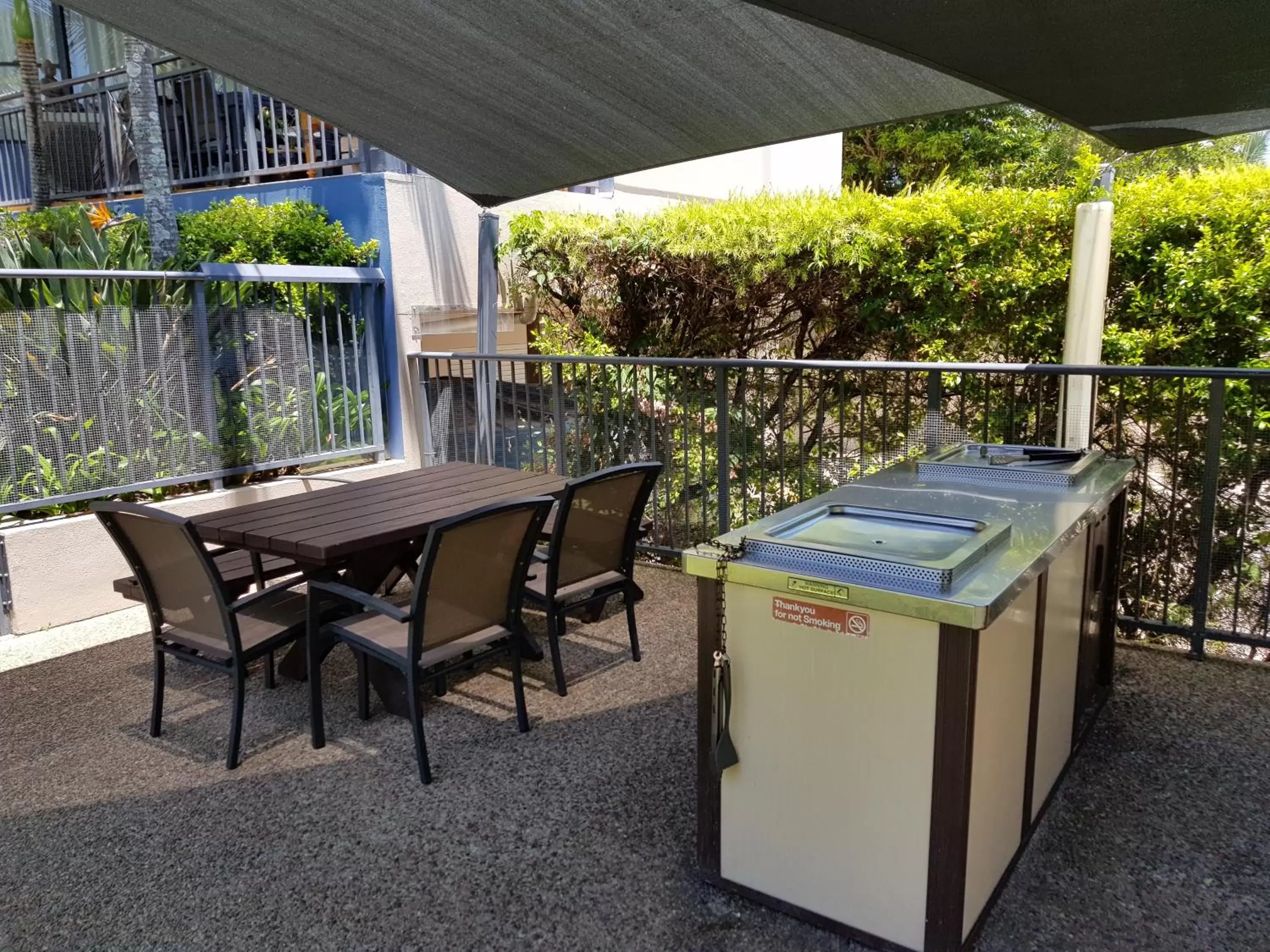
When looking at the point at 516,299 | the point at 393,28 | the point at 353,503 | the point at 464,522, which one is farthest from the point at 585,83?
the point at 516,299

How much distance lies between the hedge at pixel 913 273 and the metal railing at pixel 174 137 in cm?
235

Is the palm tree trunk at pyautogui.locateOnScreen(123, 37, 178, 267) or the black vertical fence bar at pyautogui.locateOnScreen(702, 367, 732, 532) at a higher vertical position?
the palm tree trunk at pyautogui.locateOnScreen(123, 37, 178, 267)

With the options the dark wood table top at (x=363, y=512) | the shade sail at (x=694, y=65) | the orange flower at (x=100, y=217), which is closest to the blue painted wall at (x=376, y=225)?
the dark wood table top at (x=363, y=512)

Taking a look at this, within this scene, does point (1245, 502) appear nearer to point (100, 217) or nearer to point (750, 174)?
point (100, 217)

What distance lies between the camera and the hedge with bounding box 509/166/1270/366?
428 cm

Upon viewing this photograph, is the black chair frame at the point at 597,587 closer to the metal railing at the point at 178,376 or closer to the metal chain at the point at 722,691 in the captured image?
the metal chain at the point at 722,691

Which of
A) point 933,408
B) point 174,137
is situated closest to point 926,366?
point 933,408

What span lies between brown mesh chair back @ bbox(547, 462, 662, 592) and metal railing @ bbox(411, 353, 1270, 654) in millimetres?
1361

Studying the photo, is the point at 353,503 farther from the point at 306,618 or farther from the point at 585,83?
the point at 585,83

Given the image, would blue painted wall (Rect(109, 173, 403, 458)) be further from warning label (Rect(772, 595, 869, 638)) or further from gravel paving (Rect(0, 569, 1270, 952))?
warning label (Rect(772, 595, 869, 638))

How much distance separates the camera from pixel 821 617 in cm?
216

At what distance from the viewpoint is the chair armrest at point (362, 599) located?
9.88 ft

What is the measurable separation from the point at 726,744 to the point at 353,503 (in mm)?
2491

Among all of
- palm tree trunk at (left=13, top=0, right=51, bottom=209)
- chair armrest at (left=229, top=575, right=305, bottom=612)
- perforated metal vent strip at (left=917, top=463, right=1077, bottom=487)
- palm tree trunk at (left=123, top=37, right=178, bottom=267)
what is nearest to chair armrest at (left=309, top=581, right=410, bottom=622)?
chair armrest at (left=229, top=575, right=305, bottom=612)
